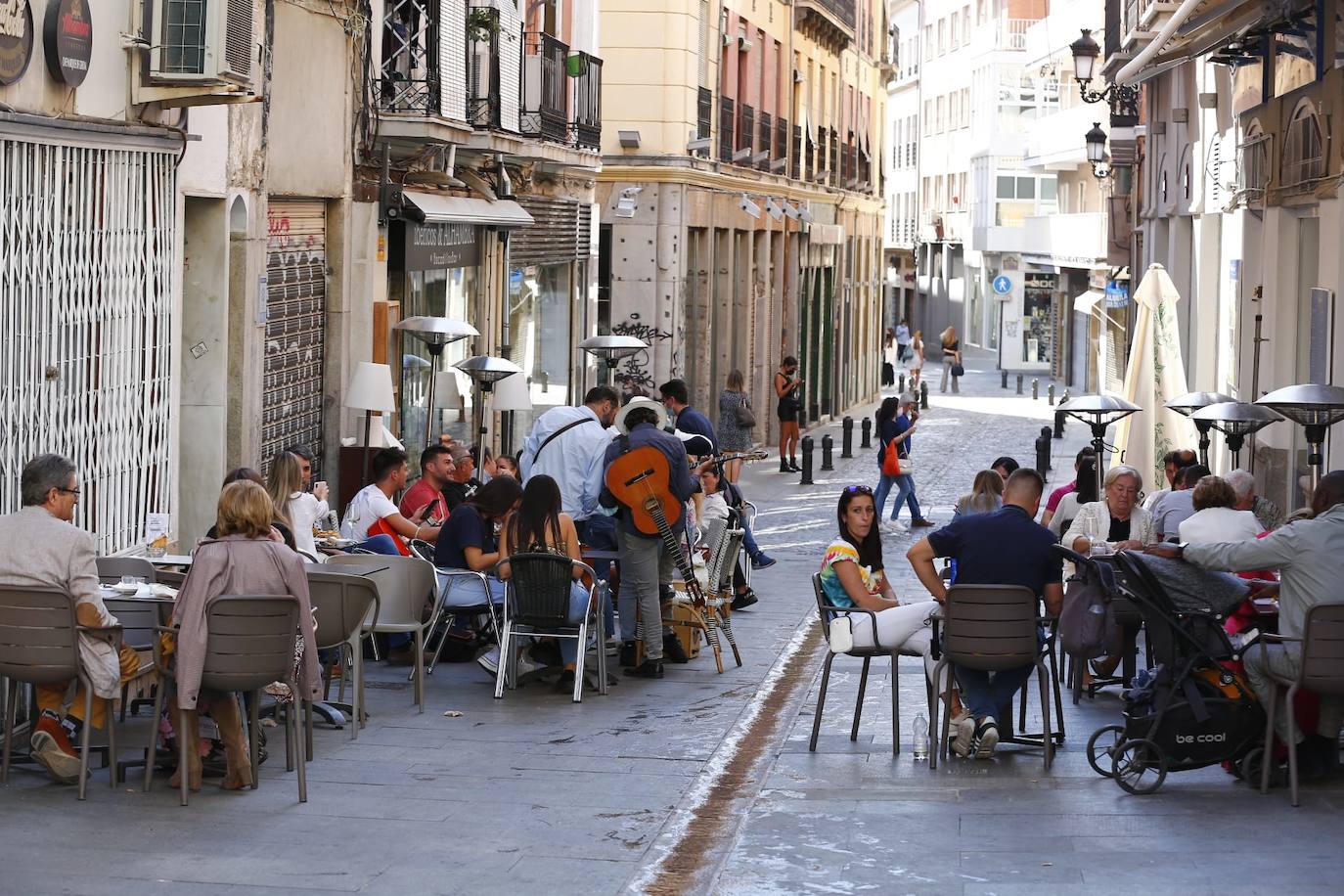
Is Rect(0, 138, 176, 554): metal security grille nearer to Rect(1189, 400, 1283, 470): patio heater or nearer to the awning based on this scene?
the awning

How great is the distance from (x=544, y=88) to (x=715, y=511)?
856 cm

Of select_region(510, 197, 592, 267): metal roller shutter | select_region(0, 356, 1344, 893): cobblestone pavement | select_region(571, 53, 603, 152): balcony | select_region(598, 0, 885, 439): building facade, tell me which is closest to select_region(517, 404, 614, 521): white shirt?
select_region(0, 356, 1344, 893): cobblestone pavement

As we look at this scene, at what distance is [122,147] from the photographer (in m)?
12.0

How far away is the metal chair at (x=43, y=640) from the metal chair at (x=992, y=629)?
3.85 meters

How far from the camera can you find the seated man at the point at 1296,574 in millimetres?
9016

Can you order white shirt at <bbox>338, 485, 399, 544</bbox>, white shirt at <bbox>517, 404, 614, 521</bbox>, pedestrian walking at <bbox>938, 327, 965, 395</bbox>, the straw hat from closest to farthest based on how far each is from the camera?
1. white shirt at <bbox>338, 485, 399, 544</bbox>
2. white shirt at <bbox>517, 404, 614, 521</bbox>
3. the straw hat
4. pedestrian walking at <bbox>938, 327, 965, 395</bbox>

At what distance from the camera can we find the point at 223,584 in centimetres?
879

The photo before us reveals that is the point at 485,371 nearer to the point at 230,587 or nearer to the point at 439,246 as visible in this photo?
the point at 439,246

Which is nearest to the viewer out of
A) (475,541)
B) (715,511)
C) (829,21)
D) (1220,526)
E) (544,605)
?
(1220,526)

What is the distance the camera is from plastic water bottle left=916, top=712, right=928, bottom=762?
33.3 ft

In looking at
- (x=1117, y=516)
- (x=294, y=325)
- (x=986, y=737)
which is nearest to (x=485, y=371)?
(x=294, y=325)

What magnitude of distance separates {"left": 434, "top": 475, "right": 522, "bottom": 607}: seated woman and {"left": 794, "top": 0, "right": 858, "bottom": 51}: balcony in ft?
94.1

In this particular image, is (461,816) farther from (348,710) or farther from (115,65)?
(115,65)

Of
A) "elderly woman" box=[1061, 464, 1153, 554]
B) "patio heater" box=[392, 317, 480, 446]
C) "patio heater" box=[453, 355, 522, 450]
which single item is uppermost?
"patio heater" box=[392, 317, 480, 446]
